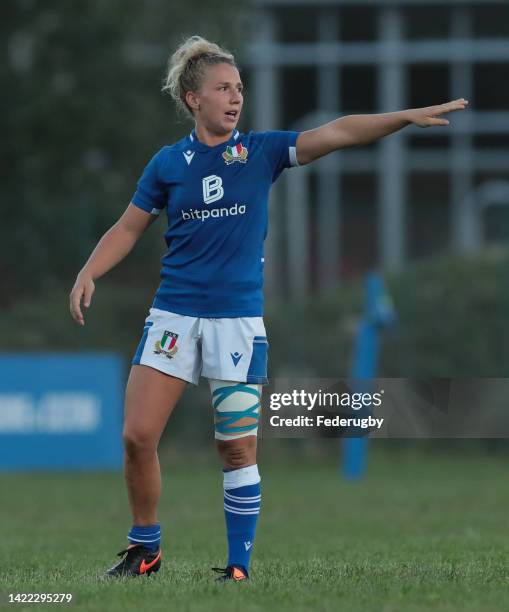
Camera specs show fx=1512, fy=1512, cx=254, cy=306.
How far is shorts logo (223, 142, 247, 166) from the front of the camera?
6402 millimetres

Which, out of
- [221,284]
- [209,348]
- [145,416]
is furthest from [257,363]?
[145,416]

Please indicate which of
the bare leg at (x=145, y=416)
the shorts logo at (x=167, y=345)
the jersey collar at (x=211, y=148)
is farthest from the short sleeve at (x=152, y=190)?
the bare leg at (x=145, y=416)

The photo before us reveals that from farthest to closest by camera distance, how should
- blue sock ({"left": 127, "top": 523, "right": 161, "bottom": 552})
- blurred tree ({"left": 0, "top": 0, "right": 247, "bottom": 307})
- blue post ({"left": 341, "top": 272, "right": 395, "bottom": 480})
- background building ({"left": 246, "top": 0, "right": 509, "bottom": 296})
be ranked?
1. background building ({"left": 246, "top": 0, "right": 509, "bottom": 296})
2. blurred tree ({"left": 0, "top": 0, "right": 247, "bottom": 307})
3. blue post ({"left": 341, "top": 272, "right": 395, "bottom": 480})
4. blue sock ({"left": 127, "top": 523, "right": 161, "bottom": 552})

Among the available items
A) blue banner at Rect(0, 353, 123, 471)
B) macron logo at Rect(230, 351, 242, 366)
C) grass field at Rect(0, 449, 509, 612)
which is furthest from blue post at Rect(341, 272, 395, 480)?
macron logo at Rect(230, 351, 242, 366)

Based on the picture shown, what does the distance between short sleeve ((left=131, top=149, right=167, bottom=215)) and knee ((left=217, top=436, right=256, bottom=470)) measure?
1.06 m

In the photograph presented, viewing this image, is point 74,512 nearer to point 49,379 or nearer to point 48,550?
point 48,550

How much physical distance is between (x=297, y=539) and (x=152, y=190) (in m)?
3.63

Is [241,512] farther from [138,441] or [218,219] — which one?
[218,219]

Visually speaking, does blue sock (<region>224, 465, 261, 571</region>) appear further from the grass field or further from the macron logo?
the macron logo

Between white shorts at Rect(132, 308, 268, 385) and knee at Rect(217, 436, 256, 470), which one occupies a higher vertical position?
white shorts at Rect(132, 308, 268, 385)

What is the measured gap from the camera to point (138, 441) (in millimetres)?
6355

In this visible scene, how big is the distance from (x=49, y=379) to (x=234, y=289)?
11516mm

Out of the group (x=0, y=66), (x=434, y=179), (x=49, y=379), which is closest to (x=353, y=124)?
(x=49, y=379)

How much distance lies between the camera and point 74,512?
A: 1242 centimetres
